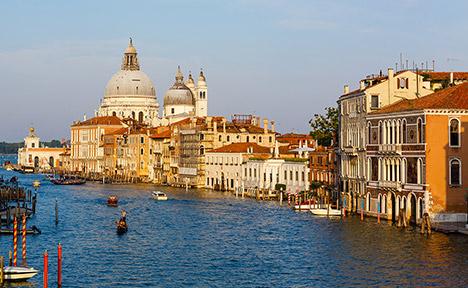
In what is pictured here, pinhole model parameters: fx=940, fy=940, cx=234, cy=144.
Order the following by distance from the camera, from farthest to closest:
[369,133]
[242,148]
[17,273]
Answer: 1. [242,148]
2. [369,133]
3. [17,273]

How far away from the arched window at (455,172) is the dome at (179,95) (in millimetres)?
86205

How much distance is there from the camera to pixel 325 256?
31609mm

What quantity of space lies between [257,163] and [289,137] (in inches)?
745

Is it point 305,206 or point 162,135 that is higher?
point 162,135

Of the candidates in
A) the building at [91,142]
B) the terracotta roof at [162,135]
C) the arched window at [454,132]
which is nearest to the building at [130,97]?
the building at [91,142]

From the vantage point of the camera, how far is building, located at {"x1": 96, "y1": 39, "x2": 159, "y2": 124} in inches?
5433

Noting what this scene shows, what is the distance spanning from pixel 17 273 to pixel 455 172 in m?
19.4

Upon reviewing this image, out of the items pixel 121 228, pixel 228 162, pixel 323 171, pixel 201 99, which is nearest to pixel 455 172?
pixel 121 228

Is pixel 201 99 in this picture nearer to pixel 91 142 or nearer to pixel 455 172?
pixel 91 142

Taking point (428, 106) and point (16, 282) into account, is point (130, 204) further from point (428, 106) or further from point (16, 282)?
point (16, 282)

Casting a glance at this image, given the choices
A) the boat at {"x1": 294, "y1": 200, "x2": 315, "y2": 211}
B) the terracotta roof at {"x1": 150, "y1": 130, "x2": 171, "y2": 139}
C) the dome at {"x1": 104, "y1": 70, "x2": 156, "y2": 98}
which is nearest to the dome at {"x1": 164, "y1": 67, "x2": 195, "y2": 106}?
the dome at {"x1": 104, "y1": 70, "x2": 156, "y2": 98}

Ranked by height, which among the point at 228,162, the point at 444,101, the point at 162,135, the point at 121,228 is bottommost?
the point at 121,228

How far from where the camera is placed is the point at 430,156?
37938 mm

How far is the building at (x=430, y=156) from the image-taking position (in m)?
37.8
